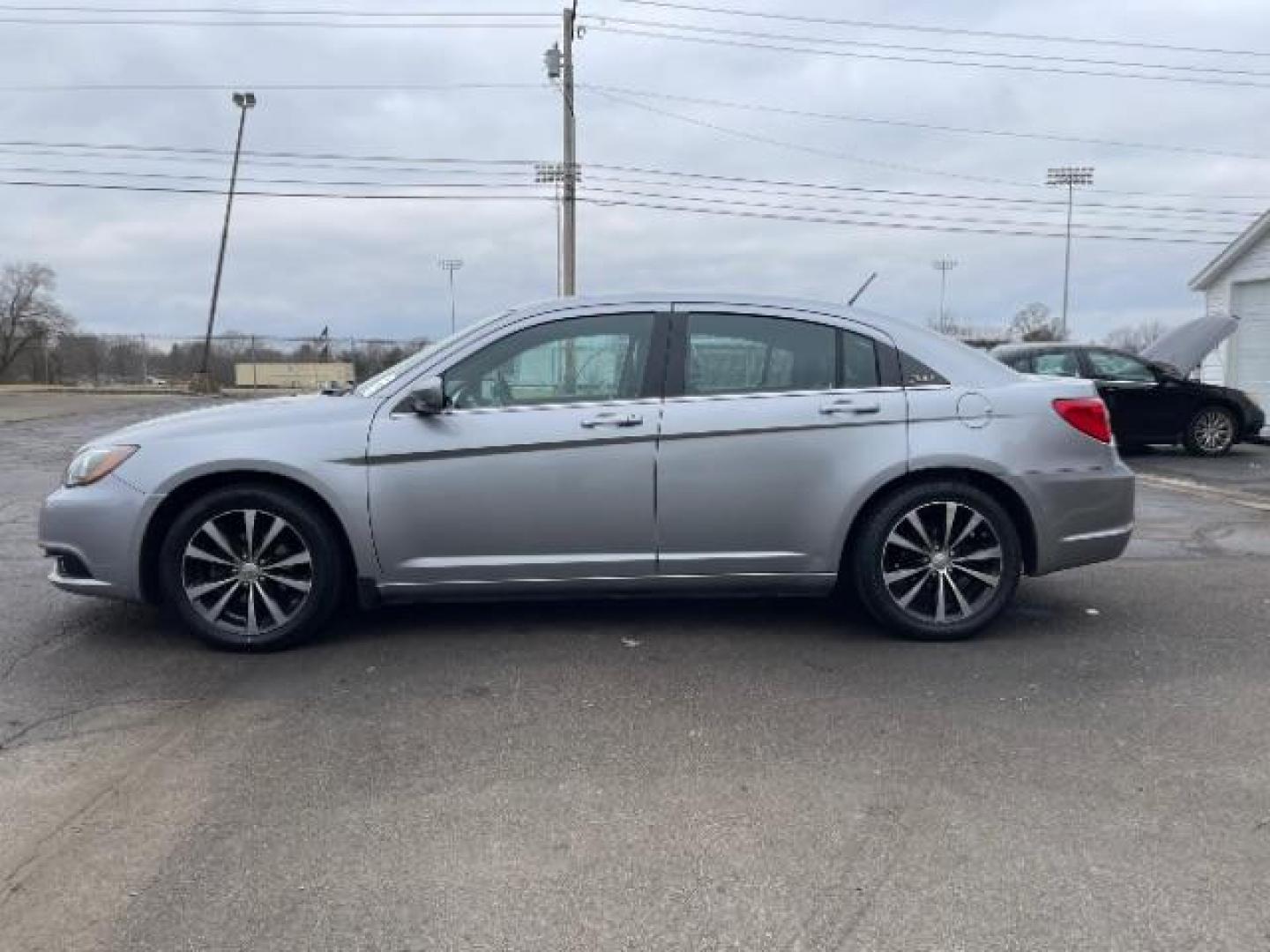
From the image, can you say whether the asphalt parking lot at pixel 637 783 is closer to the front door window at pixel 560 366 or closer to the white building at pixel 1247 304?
the front door window at pixel 560 366

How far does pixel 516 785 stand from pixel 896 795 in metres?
1.22

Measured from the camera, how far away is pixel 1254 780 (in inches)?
135

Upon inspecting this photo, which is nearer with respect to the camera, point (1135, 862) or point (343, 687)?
point (1135, 862)

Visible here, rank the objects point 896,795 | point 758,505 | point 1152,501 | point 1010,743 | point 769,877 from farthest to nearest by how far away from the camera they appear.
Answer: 1. point 1152,501
2. point 758,505
3. point 1010,743
4. point 896,795
5. point 769,877

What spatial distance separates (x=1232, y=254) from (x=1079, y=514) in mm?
18966

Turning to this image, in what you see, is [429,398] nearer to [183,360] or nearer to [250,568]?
[250,568]

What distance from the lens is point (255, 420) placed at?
4.79 m

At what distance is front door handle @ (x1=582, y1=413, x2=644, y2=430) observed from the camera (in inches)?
188

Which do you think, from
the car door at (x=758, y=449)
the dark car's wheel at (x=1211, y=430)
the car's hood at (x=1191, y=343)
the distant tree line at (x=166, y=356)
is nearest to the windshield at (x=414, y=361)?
the car door at (x=758, y=449)

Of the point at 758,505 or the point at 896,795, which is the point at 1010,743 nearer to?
the point at 896,795

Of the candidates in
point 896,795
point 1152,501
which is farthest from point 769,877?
point 1152,501

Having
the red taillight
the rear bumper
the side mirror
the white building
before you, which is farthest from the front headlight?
the white building

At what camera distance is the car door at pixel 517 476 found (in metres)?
4.73

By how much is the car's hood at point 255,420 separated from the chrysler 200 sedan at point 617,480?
15 millimetres
